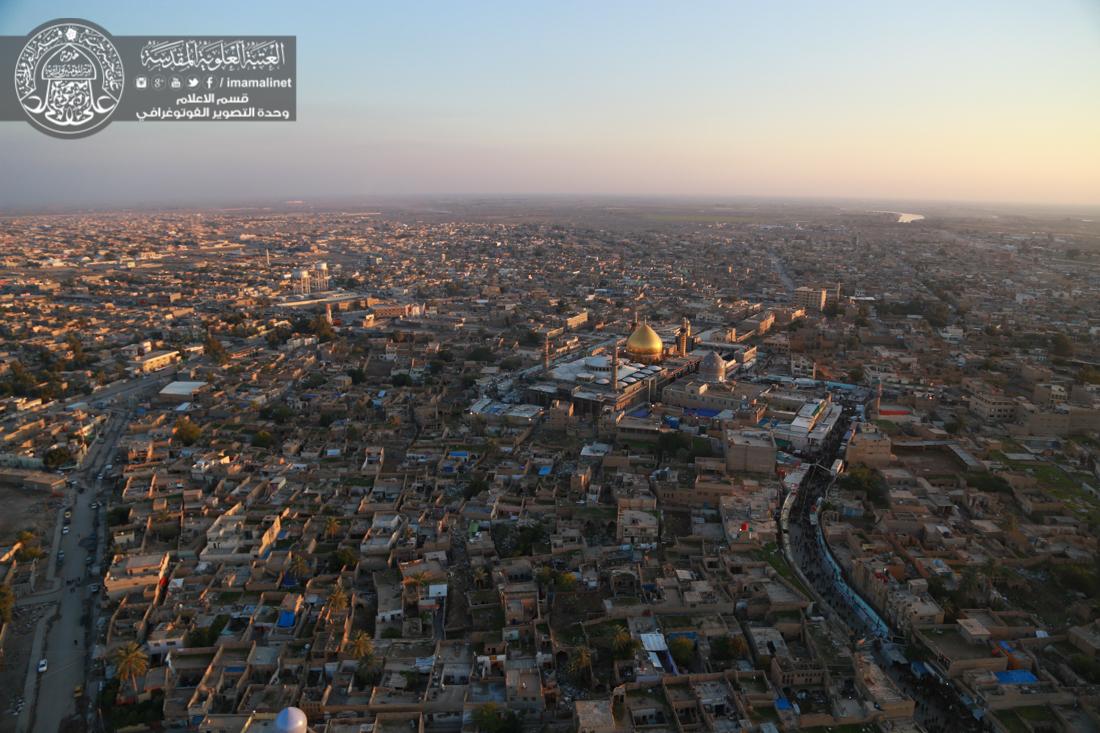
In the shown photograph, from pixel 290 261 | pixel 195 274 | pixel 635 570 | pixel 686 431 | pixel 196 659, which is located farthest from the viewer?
pixel 290 261

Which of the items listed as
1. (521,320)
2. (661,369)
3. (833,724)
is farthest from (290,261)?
(833,724)

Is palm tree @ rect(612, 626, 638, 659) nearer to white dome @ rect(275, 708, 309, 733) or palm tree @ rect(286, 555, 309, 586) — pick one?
white dome @ rect(275, 708, 309, 733)

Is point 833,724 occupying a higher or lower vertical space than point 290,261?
lower

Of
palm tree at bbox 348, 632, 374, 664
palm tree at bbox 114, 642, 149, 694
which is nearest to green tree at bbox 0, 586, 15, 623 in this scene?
palm tree at bbox 114, 642, 149, 694

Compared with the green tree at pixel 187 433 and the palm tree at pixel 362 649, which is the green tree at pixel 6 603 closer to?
the palm tree at pixel 362 649

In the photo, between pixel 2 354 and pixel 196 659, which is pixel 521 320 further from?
pixel 196 659

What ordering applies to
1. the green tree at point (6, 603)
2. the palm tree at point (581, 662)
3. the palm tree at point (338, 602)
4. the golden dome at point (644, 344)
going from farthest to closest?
the golden dome at point (644, 344), the green tree at point (6, 603), the palm tree at point (338, 602), the palm tree at point (581, 662)

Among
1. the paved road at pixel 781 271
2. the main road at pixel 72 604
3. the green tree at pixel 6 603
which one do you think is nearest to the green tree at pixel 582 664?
the main road at pixel 72 604
